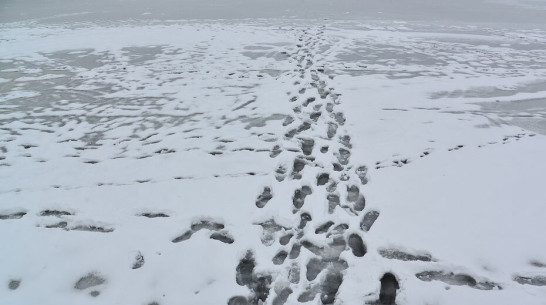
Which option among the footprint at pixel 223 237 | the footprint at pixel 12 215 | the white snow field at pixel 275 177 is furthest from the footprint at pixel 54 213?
the footprint at pixel 223 237

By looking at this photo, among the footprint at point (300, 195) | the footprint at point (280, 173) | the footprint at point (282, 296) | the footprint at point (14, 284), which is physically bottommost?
the footprint at point (14, 284)

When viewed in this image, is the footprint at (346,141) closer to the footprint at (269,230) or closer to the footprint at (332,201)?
the footprint at (332,201)

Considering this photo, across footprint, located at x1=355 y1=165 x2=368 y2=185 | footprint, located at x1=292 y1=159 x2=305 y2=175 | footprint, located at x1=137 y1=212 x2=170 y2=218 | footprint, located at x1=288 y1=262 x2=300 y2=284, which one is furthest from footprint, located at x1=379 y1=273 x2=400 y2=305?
footprint, located at x1=137 y1=212 x2=170 y2=218

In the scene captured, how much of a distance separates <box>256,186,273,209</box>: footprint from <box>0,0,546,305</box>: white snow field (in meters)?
0.02

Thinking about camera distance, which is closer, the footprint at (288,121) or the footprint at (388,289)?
the footprint at (388,289)

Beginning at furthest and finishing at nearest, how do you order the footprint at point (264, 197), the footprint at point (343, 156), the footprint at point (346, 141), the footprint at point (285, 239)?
the footprint at point (346, 141)
the footprint at point (343, 156)
the footprint at point (264, 197)
the footprint at point (285, 239)

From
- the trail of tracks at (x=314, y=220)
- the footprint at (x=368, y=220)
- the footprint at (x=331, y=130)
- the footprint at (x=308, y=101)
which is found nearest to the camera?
the trail of tracks at (x=314, y=220)

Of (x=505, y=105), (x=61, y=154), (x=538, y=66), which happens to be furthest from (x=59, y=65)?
(x=538, y=66)

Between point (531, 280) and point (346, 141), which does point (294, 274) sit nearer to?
point (531, 280)

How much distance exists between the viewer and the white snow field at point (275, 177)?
2.31 meters

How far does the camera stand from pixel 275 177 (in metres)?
3.33

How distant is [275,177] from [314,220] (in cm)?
70

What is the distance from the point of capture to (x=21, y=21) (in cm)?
1099

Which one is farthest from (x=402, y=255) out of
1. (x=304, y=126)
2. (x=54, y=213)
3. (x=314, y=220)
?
(x=54, y=213)
